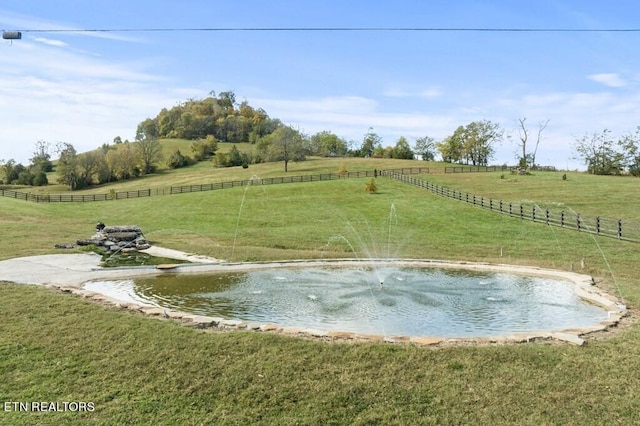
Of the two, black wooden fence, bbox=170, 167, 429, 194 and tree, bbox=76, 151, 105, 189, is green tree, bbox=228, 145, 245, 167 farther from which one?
black wooden fence, bbox=170, 167, 429, 194

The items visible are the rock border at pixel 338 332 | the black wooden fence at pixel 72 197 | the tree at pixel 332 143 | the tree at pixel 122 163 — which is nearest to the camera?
the rock border at pixel 338 332

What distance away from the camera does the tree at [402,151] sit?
113000 mm

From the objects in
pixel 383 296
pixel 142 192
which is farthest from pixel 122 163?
pixel 383 296

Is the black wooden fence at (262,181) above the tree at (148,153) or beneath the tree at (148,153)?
beneath

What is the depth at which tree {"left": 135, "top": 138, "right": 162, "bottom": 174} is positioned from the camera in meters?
89.5

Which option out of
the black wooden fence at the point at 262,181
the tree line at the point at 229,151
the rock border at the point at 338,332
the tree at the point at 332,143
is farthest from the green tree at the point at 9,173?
the rock border at the point at 338,332

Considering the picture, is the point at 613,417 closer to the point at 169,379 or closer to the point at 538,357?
the point at 538,357

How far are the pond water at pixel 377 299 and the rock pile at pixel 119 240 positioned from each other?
7250mm

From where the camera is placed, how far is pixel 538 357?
7344 millimetres

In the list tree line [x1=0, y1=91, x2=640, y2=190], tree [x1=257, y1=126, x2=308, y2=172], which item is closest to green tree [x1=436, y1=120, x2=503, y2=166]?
tree line [x1=0, y1=91, x2=640, y2=190]

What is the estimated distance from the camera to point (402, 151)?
113312 millimetres

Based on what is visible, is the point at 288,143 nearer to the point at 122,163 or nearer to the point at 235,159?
the point at 235,159

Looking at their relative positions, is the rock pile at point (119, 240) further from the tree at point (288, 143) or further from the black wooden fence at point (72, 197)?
the tree at point (288, 143)

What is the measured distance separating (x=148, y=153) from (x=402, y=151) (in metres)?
58.8
